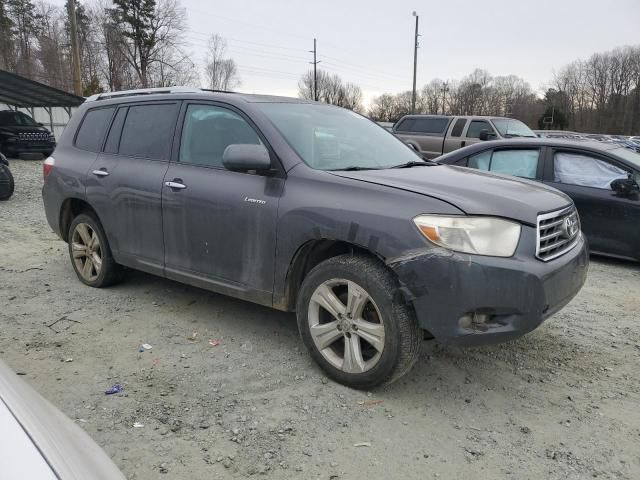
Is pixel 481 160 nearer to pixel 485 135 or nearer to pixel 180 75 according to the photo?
pixel 485 135

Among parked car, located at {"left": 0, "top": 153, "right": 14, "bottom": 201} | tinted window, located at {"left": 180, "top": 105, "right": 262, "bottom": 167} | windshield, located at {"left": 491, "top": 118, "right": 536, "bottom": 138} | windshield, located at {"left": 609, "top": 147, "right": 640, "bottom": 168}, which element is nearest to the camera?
tinted window, located at {"left": 180, "top": 105, "right": 262, "bottom": 167}

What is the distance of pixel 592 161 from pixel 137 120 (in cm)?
529

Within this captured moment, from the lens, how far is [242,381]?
331 centimetres

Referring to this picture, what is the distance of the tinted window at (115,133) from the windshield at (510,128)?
11072 millimetres

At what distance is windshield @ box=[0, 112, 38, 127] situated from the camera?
A: 18656mm

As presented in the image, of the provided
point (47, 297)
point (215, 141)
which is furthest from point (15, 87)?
point (215, 141)

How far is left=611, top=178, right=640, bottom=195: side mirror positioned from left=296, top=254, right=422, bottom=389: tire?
14.4 feet

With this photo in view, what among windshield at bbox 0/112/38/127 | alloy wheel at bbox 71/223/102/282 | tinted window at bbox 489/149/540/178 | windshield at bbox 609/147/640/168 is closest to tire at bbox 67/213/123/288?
alloy wheel at bbox 71/223/102/282

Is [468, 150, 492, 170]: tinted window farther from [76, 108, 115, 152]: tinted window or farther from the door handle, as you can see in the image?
[76, 108, 115, 152]: tinted window

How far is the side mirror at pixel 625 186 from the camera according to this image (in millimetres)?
6012

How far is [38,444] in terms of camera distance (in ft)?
4.07

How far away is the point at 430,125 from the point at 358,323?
1229 cm

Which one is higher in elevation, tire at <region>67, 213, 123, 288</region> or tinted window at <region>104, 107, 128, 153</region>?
tinted window at <region>104, 107, 128, 153</region>

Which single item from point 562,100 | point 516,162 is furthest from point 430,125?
point 562,100
